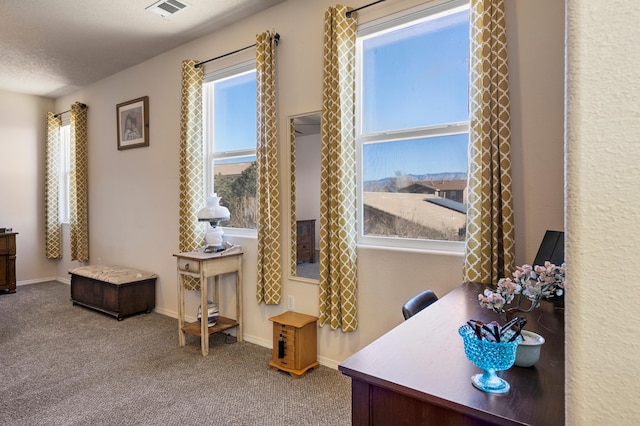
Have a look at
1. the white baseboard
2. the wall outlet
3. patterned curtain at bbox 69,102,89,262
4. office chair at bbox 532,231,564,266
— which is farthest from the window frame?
the white baseboard

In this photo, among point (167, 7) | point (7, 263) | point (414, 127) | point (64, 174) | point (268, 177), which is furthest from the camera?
point (64, 174)

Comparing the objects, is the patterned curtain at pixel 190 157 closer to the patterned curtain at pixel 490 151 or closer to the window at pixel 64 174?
the patterned curtain at pixel 490 151

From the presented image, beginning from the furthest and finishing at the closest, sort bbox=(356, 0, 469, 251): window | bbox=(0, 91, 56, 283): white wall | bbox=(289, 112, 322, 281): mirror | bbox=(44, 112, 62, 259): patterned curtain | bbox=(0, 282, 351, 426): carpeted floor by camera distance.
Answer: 1. bbox=(44, 112, 62, 259): patterned curtain
2. bbox=(0, 91, 56, 283): white wall
3. bbox=(289, 112, 322, 281): mirror
4. bbox=(356, 0, 469, 251): window
5. bbox=(0, 282, 351, 426): carpeted floor

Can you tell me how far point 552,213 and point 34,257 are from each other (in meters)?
6.66

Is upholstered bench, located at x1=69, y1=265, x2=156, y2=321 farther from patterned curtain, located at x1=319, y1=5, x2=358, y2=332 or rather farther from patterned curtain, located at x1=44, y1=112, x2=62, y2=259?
patterned curtain, located at x1=319, y1=5, x2=358, y2=332

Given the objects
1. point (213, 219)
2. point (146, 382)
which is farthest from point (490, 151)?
point (146, 382)

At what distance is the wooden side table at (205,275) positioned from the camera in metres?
2.91

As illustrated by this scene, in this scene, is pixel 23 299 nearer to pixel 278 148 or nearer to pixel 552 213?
pixel 278 148

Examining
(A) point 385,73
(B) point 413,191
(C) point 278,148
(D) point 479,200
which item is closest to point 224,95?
(C) point 278,148

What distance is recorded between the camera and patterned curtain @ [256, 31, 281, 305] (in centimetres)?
292

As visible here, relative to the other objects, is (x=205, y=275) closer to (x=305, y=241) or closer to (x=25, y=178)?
(x=305, y=241)

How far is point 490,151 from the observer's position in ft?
6.56

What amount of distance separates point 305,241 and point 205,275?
33.1 inches

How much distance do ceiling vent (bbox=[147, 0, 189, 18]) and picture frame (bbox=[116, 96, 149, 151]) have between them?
125 cm
